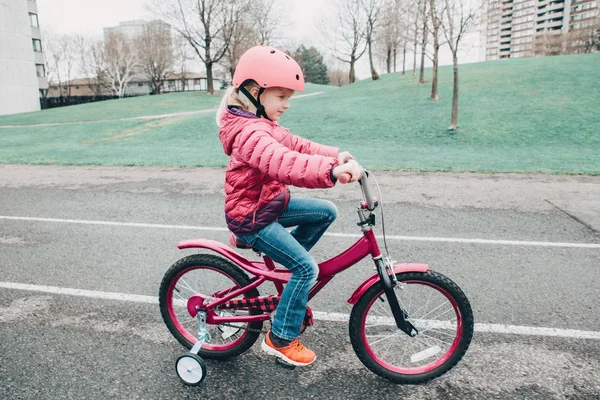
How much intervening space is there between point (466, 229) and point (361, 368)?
363 cm

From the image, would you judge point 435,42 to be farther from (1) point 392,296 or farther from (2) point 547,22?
(2) point 547,22

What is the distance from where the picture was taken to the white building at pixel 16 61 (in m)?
47.7

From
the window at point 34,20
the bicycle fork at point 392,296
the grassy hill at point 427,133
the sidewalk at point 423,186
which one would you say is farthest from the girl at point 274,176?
the window at point 34,20

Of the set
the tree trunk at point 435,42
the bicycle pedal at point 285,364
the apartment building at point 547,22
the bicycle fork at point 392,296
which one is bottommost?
the bicycle pedal at point 285,364

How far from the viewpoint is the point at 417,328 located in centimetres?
296

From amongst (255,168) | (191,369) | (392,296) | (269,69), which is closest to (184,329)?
(191,369)

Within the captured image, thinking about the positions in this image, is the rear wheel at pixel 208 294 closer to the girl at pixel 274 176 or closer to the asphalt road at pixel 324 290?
the asphalt road at pixel 324 290

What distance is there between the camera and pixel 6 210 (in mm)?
7406

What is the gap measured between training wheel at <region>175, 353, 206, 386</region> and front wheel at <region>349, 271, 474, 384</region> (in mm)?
969

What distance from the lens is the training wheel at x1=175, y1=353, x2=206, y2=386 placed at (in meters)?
2.77

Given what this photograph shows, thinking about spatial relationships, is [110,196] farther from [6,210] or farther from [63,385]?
[63,385]

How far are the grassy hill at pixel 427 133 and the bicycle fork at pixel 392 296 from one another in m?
8.21

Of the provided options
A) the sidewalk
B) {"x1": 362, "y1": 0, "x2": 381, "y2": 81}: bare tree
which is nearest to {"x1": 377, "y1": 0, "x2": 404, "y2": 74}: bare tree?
{"x1": 362, "y1": 0, "x2": 381, "y2": 81}: bare tree

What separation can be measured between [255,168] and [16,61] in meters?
58.2
